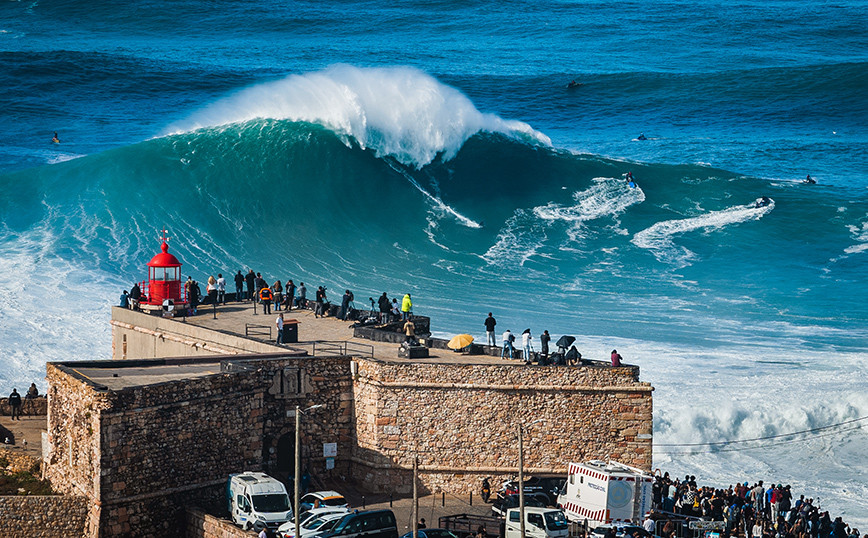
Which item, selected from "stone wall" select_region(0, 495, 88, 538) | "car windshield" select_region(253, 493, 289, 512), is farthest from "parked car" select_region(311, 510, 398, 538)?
"stone wall" select_region(0, 495, 88, 538)

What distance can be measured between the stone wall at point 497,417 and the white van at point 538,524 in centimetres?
292

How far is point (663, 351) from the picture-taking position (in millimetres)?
43125

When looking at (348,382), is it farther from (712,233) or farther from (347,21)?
(347,21)

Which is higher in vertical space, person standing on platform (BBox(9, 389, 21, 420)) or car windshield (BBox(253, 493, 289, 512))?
person standing on platform (BBox(9, 389, 21, 420))

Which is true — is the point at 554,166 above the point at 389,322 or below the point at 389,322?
above

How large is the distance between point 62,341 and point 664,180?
97.3ft

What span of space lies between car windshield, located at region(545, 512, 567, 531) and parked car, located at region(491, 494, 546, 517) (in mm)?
964

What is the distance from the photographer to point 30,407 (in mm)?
32969

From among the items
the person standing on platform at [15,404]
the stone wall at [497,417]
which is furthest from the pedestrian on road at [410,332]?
the person standing on platform at [15,404]

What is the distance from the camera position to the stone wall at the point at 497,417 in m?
28.0

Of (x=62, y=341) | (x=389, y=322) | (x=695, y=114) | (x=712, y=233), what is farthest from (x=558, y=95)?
(x=389, y=322)

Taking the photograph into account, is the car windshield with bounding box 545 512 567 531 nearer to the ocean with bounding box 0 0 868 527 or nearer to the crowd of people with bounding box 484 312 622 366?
the crowd of people with bounding box 484 312 622 366

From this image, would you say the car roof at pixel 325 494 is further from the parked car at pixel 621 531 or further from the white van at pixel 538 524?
the parked car at pixel 621 531

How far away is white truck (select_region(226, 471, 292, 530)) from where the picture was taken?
2492 cm
